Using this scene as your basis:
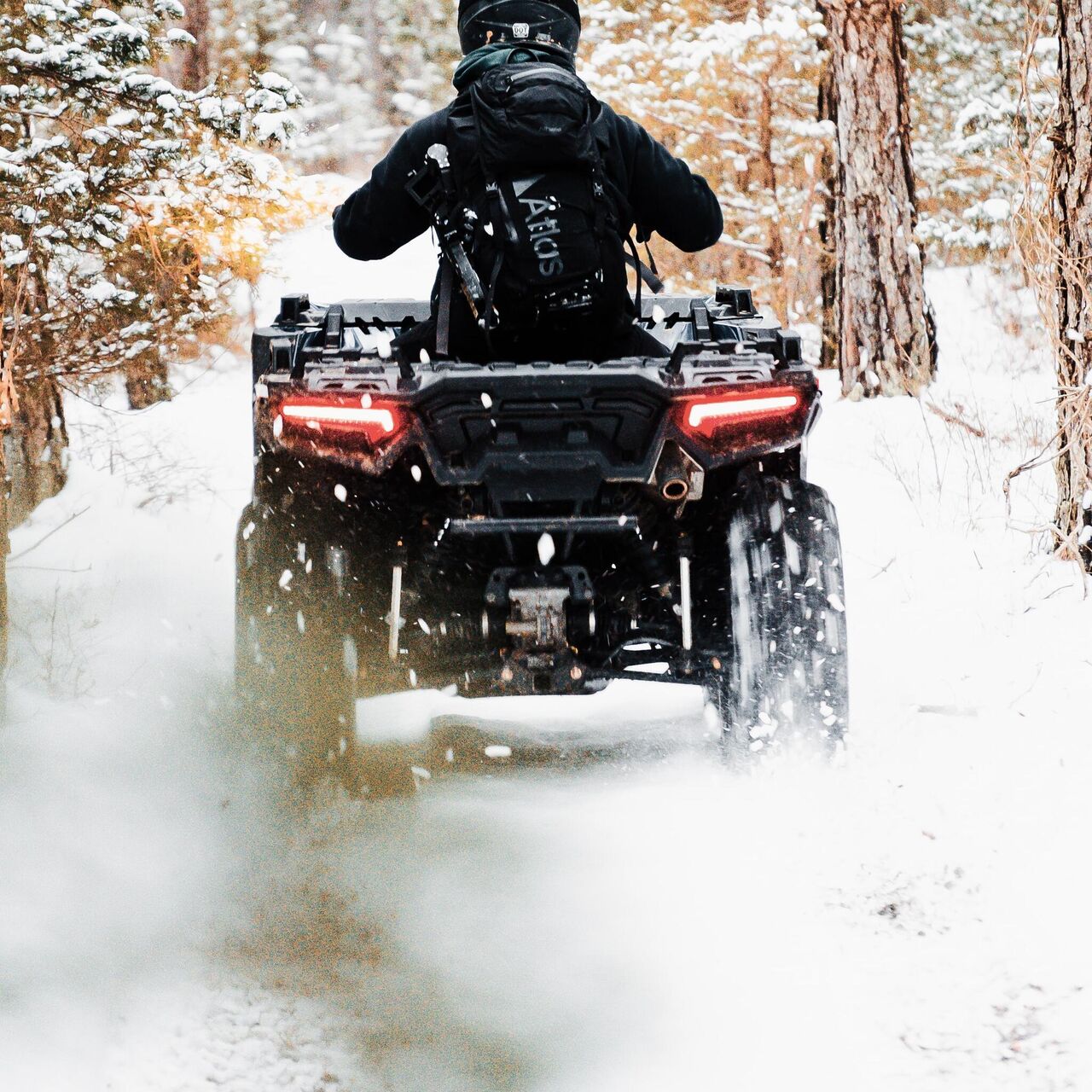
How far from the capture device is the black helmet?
3891 millimetres

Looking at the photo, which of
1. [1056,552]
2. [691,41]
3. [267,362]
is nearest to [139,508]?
[267,362]

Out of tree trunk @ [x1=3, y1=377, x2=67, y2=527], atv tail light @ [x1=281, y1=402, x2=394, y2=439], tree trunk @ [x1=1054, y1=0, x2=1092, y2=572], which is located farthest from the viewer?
tree trunk @ [x1=3, y1=377, x2=67, y2=527]

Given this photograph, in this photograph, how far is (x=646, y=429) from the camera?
3.07 m

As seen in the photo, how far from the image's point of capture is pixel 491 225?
362 cm

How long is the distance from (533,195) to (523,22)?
712mm

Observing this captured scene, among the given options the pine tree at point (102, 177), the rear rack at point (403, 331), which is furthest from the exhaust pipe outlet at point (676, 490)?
the pine tree at point (102, 177)

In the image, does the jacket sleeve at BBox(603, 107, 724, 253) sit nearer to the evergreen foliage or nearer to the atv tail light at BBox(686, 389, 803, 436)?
the atv tail light at BBox(686, 389, 803, 436)

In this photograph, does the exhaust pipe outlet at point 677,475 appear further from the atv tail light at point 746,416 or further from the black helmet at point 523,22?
the black helmet at point 523,22

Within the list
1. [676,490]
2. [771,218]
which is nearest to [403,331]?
[676,490]

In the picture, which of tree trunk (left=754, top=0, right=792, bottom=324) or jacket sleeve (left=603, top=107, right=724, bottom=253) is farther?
tree trunk (left=754, top=0, right=792, bottom=324)

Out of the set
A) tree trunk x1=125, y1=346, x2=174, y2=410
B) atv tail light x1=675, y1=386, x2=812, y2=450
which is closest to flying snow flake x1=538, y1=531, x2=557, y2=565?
atv tail light x1=675, y1=386, x2=812, y2=450

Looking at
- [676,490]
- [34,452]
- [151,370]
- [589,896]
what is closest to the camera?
[589,896]

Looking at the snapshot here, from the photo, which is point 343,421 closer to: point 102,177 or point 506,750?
point 506,750

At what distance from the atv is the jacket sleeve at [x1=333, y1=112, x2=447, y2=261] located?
543 millimetres
